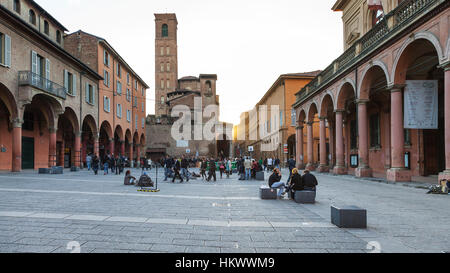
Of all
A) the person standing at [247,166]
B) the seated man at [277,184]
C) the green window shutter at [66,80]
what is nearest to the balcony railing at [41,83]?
the green window shutter at [66,80]

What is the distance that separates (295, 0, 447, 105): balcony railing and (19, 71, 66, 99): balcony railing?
21106mm

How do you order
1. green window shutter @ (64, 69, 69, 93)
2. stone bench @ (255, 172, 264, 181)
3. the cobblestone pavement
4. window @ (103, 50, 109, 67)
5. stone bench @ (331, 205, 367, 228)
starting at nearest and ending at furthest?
the cobblestone pavement
stone bench @ (331, 205, 367, 228)
stone bench @ (255, 172, 264, 181)
green window shutter @ (64, 69, 69, 93)
window @ (103, 50, 109, 67)

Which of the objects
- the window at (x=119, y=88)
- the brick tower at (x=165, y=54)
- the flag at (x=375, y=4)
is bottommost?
the window at (x=119, y=88)

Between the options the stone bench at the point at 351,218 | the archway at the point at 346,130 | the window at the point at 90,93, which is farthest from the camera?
the window at the point at 90,93

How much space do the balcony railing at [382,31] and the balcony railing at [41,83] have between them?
831 inches

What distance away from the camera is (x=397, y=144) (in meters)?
14.6

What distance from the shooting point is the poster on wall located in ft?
43.8

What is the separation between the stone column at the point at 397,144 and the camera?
14133 mm

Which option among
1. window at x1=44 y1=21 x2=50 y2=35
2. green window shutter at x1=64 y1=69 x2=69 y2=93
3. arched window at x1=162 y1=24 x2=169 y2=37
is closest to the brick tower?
arched window at x1=162 y1=24 x2=169 y2=37

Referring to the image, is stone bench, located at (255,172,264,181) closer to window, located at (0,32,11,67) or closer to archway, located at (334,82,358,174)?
archway, located at (334,82,358,174)

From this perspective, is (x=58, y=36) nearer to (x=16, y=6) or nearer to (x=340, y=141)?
(x=16, y=6)

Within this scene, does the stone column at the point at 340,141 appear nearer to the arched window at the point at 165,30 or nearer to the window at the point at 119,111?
the window at the point at 119,111

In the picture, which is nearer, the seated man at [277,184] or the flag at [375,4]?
the seated man at [277,184]
